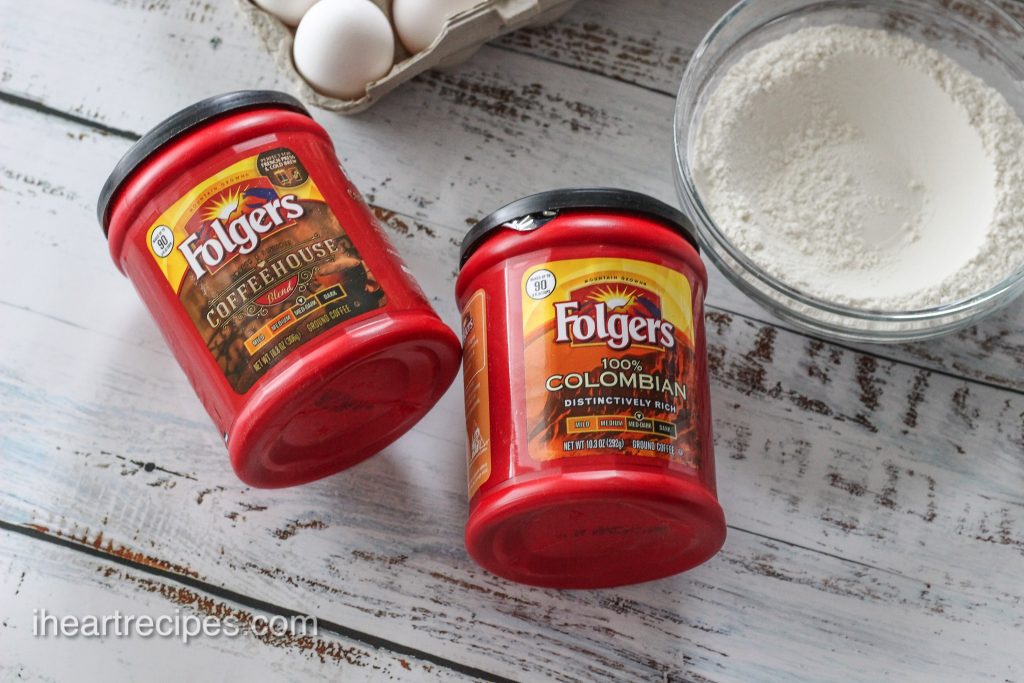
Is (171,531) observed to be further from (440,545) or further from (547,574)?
(547,574)

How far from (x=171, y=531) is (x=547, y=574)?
1.21 feet

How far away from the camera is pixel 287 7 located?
0.91 meters

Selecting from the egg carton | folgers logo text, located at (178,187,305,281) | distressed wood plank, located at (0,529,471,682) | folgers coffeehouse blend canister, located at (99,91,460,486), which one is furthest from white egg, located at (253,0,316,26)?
distressed wood plank, located at (0,529,471,682)

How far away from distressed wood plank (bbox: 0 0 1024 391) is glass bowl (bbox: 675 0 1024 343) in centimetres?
6

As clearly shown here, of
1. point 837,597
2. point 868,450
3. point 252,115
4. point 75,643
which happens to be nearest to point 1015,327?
point 868,450

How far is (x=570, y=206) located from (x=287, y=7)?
39 cm

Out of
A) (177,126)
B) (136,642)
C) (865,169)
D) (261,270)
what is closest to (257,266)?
(261,270)

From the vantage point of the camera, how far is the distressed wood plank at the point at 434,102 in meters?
0.97

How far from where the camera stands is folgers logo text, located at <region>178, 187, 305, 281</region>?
73cm

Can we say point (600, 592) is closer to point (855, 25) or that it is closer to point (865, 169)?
point (865, 169)

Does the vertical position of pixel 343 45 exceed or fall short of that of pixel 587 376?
it exceeds it

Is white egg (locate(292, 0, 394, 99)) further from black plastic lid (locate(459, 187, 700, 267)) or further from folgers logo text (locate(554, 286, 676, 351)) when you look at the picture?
folgers logo text (locate(554, 286, 676, 351))

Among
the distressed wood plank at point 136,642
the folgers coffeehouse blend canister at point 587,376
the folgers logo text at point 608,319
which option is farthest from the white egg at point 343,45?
the distressed wood plank at point 136,642

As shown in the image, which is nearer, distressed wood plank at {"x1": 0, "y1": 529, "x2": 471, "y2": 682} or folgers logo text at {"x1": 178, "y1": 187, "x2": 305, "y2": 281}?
folgers logo text at {"x1": 178, "y1": 187, "x2": 305, "y2": 281}
